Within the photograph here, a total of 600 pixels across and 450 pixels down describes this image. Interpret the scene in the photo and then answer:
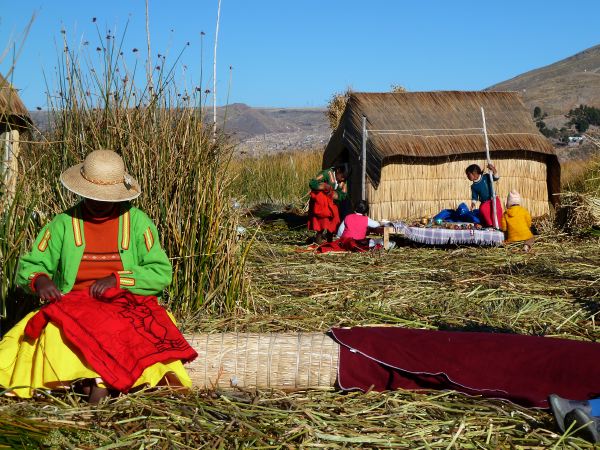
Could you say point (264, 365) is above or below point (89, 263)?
below

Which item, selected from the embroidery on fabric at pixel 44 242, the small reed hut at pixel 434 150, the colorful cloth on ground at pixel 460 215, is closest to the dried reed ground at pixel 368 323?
the embroidery on fabric at pixel 44 242

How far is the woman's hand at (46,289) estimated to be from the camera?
3680 mm

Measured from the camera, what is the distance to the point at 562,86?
55.5m

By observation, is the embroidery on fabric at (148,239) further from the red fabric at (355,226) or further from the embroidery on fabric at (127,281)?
the red fabric at (355,226)

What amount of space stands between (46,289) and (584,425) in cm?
221

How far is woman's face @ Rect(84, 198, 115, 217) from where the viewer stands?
153 inches

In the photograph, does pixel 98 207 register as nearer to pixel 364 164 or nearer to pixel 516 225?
pixel 516 225

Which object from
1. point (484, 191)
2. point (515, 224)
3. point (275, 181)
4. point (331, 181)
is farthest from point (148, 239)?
point (275, 181)

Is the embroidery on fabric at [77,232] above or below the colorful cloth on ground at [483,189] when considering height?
below

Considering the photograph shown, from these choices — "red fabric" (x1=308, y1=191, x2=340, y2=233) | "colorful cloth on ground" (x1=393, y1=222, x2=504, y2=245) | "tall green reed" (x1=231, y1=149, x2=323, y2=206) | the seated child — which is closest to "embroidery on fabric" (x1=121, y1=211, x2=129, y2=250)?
the seated child

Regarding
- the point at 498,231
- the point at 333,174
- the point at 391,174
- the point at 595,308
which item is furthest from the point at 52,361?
the point at 391,174

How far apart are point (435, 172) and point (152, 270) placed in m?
7.96

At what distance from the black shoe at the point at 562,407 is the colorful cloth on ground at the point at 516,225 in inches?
234

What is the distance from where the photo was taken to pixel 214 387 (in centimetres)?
393
